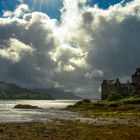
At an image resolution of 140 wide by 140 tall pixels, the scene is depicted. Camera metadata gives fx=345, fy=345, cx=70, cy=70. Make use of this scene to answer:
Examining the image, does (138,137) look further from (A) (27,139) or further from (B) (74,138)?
(A) (27,139)

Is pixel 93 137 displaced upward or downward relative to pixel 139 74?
downward

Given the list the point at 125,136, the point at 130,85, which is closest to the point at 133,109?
the point at 125,136

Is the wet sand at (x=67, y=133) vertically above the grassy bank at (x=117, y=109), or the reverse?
the grassy bank at (x=117, y=109)

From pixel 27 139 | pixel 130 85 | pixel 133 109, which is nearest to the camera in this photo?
pixel 27 139

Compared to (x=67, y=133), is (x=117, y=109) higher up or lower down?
higher up

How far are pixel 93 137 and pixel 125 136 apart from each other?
336 centimetres

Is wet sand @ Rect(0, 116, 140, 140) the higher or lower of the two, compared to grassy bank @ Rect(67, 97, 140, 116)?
lower

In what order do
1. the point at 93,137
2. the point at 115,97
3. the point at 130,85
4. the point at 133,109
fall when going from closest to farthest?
the point at 93,137 < the point at 133,109 < the point at 115,97 < the point at 130,85

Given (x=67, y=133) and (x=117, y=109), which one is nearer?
(x=67, y=133)

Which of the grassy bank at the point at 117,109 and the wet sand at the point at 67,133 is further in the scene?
the grassy bank at the point at 117,109

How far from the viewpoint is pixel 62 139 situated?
101 feet

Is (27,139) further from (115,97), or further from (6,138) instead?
(115,97)

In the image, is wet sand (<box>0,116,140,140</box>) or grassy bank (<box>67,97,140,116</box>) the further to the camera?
grassy bank (<box>67,97,140,116</box>)

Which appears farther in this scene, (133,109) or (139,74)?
(139,74)
